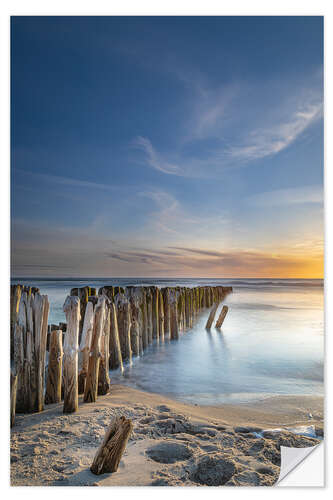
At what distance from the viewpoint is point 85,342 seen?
2809 millimetres

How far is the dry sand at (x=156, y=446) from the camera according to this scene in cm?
191

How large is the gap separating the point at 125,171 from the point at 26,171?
41.2 inches

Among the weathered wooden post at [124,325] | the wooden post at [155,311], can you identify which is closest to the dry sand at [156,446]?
the weathered wooden post at [124,325]

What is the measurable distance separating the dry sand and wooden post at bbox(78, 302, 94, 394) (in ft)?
0.84

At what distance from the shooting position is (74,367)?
2.52 meters

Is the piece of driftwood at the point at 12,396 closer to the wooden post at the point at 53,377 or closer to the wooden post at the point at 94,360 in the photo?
the wooden post at the point at 53,377

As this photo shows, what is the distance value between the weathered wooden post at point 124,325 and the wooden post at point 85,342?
1.25m

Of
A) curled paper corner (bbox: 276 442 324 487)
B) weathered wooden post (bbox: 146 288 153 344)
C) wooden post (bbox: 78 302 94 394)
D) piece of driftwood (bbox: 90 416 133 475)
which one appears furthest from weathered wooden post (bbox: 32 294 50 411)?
weathered wooden post (bbox: 146 288 153 344)

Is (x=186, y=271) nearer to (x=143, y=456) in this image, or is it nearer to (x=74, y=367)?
(x=74, y=367)

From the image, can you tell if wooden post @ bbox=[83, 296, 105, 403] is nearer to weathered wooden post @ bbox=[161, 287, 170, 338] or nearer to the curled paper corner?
the curled paper corner

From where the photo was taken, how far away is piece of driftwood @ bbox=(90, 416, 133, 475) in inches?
68.4

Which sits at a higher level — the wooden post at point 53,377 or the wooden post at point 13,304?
the wooden post at point 13,304

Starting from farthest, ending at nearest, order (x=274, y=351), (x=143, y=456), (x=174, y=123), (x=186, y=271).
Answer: (x=274, y=351)
(x=186, y=271)
(x=174, y=123)
(x=143, y=456)
